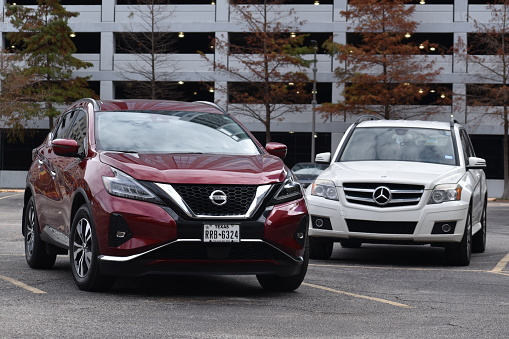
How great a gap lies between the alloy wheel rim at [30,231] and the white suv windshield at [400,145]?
4.55 metres

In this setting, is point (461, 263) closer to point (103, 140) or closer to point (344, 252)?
point (344, 252)

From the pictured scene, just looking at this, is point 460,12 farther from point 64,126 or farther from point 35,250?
point 35,250

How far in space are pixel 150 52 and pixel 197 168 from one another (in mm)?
43052

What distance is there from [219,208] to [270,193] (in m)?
0.50

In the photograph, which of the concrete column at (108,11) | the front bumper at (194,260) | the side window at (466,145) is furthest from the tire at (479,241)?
the concrete column at (108,11)

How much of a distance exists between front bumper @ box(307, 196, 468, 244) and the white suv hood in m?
0.32

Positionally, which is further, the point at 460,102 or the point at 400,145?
the point at 460,102

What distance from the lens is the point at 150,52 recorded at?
5128cm

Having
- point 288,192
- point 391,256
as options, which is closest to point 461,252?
point 391,256

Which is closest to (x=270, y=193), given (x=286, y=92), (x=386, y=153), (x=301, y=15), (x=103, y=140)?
(x=103, y=140)

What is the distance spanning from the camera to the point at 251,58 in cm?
5006

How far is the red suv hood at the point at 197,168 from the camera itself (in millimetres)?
8703

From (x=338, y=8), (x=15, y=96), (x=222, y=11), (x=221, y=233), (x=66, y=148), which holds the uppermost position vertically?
(x=338, y=8)

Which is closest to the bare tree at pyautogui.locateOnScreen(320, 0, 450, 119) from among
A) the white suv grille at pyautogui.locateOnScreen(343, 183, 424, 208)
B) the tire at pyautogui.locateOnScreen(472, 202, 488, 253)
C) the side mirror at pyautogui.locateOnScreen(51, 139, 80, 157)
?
the tire at pyautogui.locateOnScreen(472, 202, 488, 253)
